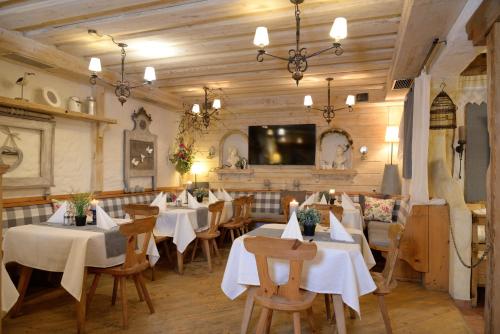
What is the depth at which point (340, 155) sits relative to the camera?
5.89m

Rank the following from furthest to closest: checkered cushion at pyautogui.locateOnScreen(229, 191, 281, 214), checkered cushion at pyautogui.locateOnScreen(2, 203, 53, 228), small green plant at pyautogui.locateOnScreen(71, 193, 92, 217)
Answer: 1. checkered cushion at pyautogui.locateOnScreen(229, 191, 281, 214)
2. checkered cushion at pyautogui.locateOnScreen(2, 203, 53, 228)
3. small green plant at pyautogui.locateOnScreen(71, 193, 92, 217)

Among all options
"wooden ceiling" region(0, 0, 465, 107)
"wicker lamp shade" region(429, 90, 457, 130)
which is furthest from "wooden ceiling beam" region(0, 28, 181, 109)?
"wicker lamp shade" region(429, 90, 457, 130)

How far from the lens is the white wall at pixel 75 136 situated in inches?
144

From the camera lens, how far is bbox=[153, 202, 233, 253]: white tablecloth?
3701 millimetres

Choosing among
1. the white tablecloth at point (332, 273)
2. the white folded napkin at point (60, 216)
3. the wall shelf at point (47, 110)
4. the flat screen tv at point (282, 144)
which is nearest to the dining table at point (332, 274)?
the white tablecloth at point (332, 273)

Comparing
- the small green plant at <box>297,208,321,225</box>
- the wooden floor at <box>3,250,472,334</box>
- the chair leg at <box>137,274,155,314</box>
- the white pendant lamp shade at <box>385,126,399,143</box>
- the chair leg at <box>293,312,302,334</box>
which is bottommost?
the wooden floor at <box>3,250,472,334</box>

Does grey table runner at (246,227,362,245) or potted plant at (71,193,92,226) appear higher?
potted plant at (71,193,92,226)

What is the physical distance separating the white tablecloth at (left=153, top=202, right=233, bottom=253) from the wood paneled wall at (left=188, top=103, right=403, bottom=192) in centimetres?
262

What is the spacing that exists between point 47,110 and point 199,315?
2.77 metres

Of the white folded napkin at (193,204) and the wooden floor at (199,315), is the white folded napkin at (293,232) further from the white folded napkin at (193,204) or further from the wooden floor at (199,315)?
the white folded napkin at (193,204)

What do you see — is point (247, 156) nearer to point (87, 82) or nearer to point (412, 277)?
point (87, 82)

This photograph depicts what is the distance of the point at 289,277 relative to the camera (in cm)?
194

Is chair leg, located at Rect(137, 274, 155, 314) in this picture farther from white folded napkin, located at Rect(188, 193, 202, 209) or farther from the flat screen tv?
the flat screen tv

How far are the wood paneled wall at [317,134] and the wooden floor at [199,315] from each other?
2672mm
